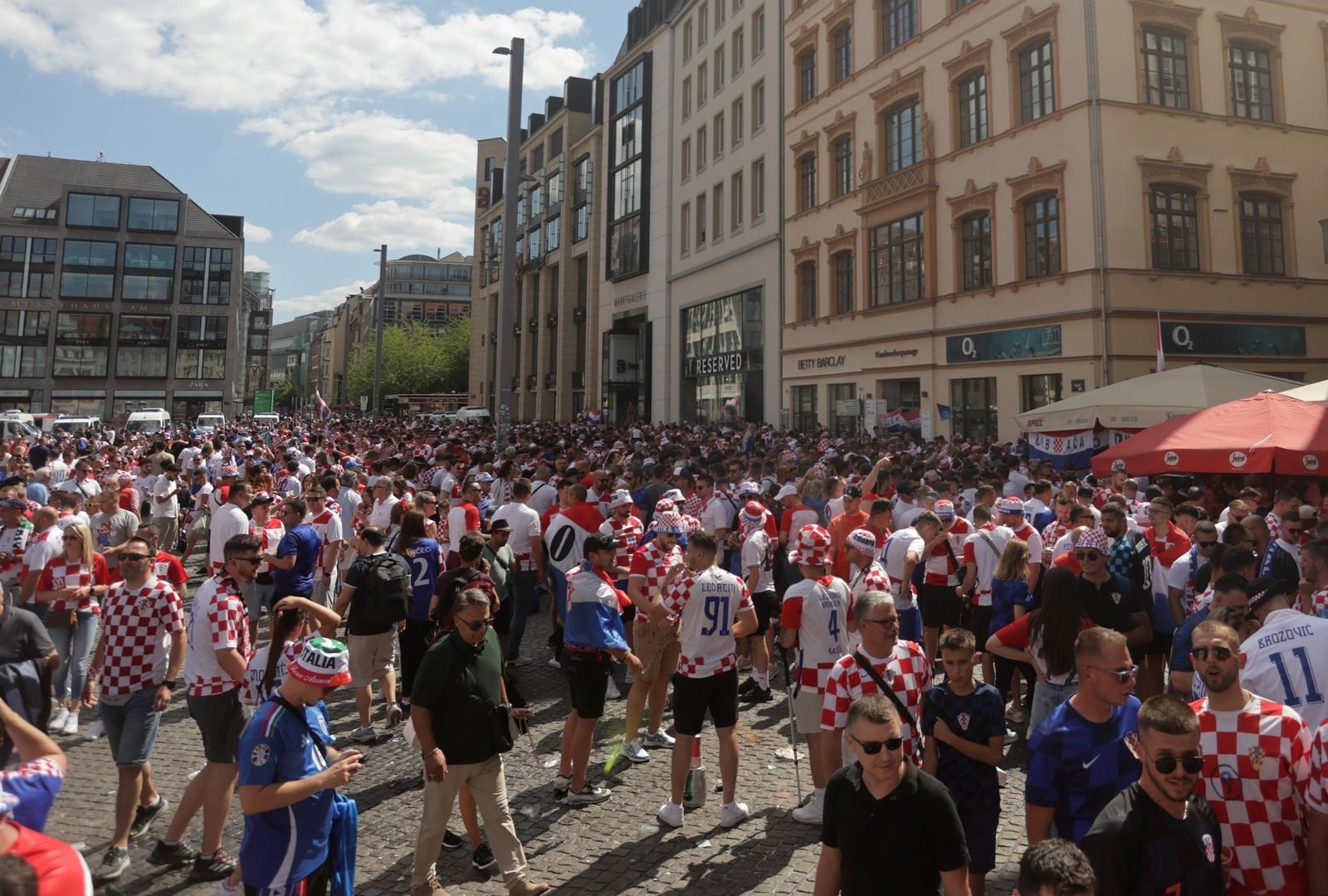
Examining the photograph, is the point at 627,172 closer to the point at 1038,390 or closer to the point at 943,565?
the point at 1038,390

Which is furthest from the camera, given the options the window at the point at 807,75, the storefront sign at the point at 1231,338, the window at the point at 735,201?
the window at the point at 735,201

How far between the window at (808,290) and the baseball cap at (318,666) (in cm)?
2992

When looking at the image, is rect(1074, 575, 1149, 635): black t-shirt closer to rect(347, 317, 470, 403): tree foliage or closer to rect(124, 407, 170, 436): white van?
rect(124, 407, 170, 436): white van

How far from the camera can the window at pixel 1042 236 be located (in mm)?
22141

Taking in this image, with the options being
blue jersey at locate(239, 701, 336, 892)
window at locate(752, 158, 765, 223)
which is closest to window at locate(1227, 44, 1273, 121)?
window at locate(752, 158, 765, 223)

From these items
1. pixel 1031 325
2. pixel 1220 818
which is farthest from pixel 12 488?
pixel 1031 325

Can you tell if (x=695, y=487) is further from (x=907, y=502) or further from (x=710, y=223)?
(x=710, y=223)

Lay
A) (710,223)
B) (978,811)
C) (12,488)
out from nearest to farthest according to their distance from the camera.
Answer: (978,811), (12,488), (710,223)

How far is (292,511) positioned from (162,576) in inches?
76.8

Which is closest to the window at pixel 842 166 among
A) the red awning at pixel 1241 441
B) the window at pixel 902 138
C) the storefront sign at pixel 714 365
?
the window at pixel 902 138

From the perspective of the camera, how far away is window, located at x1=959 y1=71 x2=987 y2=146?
24422 mm

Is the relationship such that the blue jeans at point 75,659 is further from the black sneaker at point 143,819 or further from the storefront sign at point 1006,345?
the storefront sign at point 1006,345

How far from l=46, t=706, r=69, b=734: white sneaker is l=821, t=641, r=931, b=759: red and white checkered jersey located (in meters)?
6.73

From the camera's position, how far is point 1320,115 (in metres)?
23.5
